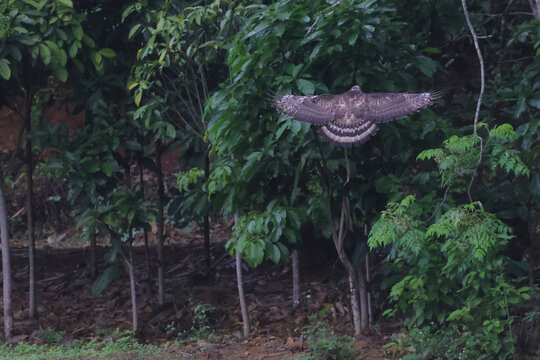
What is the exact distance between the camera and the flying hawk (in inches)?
170

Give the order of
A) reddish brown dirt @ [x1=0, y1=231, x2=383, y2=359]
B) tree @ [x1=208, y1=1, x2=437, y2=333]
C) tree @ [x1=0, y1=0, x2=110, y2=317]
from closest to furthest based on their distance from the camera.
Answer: tree @ [x1=208, y1=1, x2=437, y2=333] → tree @ [x1=0, y1=0, x2=110, y2=317] → reddish brown dirt @ [x1=0, y1=231, x2=383, y2=359]

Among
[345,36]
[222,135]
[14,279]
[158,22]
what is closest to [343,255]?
[222,135]

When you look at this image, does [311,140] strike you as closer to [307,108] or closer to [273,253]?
[307,108]

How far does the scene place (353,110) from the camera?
4.40 metres

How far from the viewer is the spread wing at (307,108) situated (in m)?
4.42

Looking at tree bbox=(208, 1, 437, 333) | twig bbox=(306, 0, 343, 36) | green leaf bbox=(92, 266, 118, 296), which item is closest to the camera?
twig bbox=(306, 0, 343, 36)

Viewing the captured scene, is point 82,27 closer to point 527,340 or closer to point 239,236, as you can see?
point 239,236

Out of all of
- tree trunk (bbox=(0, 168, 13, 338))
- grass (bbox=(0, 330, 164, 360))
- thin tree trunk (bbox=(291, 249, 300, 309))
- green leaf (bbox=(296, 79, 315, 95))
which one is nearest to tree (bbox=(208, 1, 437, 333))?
green leaf (bbox=(296, 79, 315, 95))

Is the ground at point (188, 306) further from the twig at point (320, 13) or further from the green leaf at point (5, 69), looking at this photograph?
the twig at point (320, 13)

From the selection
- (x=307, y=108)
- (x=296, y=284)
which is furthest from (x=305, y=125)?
(x=296, y=284)

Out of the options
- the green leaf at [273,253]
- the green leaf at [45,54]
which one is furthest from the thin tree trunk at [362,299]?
the green leaf at [45,54]

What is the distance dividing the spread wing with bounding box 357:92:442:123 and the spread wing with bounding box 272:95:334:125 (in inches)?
9.4

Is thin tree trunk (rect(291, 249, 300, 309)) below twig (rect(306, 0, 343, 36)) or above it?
below

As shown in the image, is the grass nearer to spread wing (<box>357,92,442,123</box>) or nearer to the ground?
the ground
